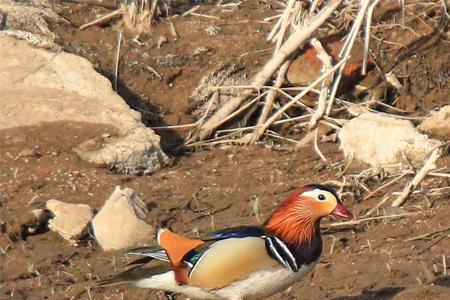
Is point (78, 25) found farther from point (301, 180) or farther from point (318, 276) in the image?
point (318, 276)

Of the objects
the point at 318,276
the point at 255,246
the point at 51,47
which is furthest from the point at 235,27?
the point at 255,246

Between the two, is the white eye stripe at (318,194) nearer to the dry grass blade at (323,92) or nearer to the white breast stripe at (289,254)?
the white breast stripe at (289,254)

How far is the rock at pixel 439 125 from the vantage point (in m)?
8.63

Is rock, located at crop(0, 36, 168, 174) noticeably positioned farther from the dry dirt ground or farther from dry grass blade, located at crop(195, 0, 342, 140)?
dry grass blade, located at crop(195, 0, 342, 140)

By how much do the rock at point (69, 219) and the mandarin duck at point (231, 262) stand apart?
5.35 ft

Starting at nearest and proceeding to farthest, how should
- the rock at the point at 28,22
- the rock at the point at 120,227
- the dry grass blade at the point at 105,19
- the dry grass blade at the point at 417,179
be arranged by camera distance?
the rock at the point at 120,227 → the dry grass blade at the point at 417,179 → the rock at the point at 28,22 → the dry grass blade at the point at 105,19

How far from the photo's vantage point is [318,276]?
6.94 meters

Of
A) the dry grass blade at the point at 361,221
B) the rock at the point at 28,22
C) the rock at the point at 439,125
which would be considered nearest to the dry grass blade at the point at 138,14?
the rock at the point at 28,22

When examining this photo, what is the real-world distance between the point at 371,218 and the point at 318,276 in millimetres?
881

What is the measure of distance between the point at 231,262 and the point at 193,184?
2603 millimetres

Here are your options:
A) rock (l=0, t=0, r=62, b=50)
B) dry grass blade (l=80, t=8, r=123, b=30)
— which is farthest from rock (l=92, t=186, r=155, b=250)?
dry grass blade (l=80, t=8, r=123, b=30)

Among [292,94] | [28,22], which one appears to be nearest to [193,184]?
[292,94]

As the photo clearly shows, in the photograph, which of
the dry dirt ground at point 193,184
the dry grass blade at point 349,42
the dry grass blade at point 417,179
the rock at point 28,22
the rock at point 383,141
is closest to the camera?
the dry dirt ground at point 193,184

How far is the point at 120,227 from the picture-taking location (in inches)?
302
